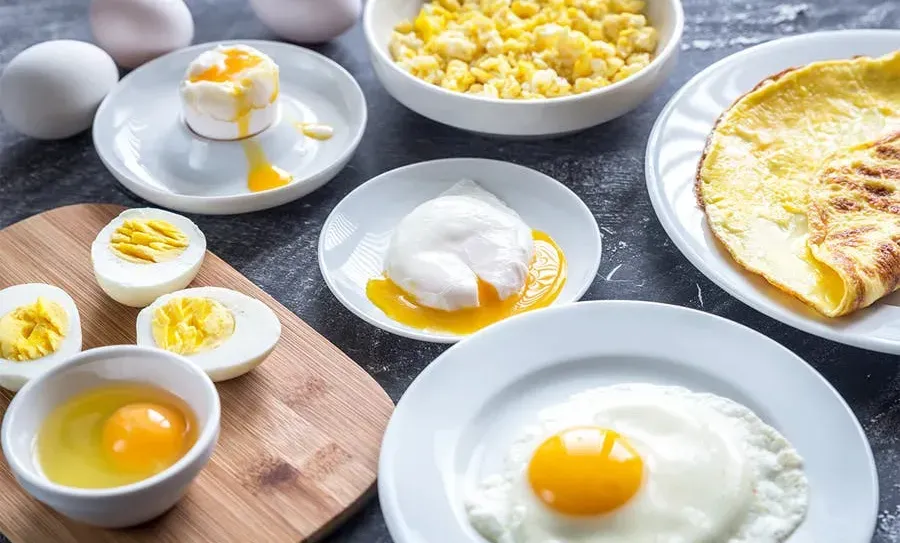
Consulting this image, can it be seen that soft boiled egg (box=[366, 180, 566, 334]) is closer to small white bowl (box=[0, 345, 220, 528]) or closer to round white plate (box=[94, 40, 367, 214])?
round white plate (box=[94, 40, 367, 214])

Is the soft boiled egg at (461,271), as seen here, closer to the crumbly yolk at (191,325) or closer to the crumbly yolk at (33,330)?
the crumbly yolk at (191,325)

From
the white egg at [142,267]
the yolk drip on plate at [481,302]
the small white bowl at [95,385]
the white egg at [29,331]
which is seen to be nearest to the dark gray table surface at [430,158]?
the yolk drip on plate at [481,302]

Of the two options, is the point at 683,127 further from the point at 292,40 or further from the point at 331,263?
the point at 292,40

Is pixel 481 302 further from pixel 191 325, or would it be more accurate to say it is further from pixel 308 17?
pixel 308 17

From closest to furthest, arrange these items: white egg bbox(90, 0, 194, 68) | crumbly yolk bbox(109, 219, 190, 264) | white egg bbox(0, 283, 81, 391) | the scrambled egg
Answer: white egg bbox(0, 283, 81, 391) → crumbly yolk bbox(109, 219, 190, 264) → the scrambled egg → white egg bbox(90, 0, 194, 68)

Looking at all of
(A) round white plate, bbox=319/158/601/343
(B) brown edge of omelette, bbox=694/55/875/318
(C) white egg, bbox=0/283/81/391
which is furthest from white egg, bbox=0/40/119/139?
(B) brown edge of omelette, bbox=694/55/875/318

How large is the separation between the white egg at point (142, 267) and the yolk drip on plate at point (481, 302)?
1.29 feet

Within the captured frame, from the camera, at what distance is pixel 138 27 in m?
2.90

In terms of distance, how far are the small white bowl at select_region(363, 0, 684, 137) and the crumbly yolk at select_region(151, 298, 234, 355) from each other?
84 centimetres

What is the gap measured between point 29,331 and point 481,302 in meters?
0.92

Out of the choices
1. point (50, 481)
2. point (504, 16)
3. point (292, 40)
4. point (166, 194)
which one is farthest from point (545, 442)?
point (292, 40)

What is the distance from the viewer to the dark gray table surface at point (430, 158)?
2.10 meters

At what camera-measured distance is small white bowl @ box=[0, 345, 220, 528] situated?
162cm

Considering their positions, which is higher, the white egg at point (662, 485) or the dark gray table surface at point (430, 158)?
the white egg at point (662, 485)
